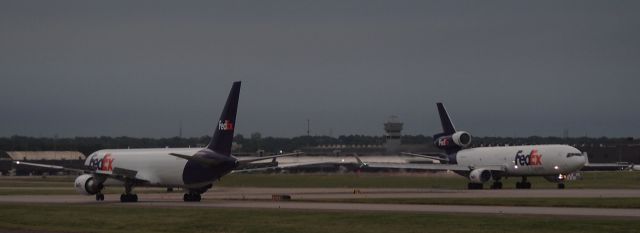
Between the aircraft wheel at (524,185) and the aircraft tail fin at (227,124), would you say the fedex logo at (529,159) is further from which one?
the aircraft tail fin at (227,124)

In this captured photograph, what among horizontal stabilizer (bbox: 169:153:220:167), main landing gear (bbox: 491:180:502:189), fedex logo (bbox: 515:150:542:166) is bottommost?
main landing gear (bbox: 491:180:502:189)

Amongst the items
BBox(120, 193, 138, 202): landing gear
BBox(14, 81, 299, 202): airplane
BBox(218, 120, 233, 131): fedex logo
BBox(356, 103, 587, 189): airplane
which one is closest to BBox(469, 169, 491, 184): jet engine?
BBox(356, 103, 587, 189): airplane

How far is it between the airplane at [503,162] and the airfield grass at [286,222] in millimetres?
38622

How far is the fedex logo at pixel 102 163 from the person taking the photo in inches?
2532

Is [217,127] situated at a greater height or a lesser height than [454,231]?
greater

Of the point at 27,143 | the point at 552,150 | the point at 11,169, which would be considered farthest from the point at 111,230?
the point at 27,143

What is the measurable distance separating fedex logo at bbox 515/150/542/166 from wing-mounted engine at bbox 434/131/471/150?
30.8 feet

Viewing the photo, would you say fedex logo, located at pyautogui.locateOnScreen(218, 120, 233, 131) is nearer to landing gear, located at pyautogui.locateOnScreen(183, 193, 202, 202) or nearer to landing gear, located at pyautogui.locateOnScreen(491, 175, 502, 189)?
landing gear, located at pyautogui.locateOnScreen(183, 193, 202, 202)

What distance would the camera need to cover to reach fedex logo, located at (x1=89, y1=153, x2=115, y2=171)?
6431 cm

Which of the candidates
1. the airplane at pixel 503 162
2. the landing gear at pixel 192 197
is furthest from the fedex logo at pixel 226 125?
the airplane at pixel 503 162

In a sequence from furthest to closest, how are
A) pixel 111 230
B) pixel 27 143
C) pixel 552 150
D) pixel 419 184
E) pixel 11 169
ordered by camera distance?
pixel 27 143
pixel 11 169
pixel 419 184
pixel 552 150
pixel 111 230

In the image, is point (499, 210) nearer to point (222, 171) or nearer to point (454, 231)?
point (454, 231)

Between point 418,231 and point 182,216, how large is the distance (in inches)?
487

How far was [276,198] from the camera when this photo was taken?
59031 mm
